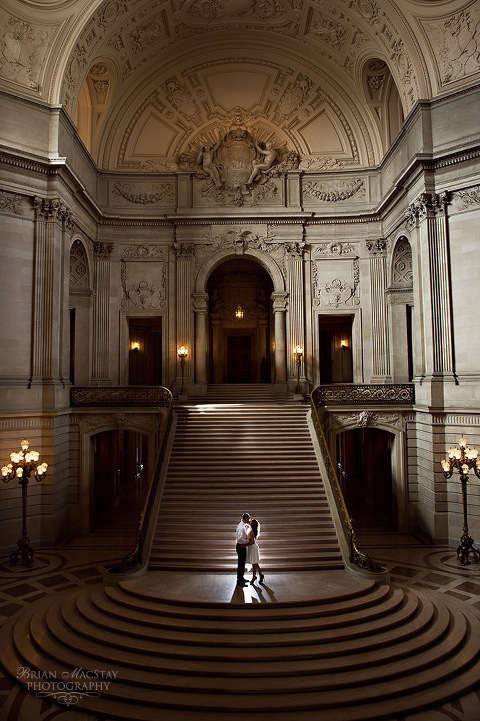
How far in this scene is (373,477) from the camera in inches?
757

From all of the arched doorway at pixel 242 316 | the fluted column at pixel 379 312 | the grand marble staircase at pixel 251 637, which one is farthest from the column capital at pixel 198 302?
the grand marble staircase at pixel 251 637

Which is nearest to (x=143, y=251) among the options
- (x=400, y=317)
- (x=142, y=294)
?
(x=142, y=294)

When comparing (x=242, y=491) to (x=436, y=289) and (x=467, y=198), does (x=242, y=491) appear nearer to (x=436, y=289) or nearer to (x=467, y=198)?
(x=436, y=289)

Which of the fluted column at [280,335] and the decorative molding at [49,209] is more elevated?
the decorative molding at [49,209]

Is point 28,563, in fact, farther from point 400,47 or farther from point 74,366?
point 400,47

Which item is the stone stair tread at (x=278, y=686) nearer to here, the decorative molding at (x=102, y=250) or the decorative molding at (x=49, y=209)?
the decorative molding at (x=49, y=209)

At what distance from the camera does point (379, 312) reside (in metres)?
19.9

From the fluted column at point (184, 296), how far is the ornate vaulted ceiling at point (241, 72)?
361 cm

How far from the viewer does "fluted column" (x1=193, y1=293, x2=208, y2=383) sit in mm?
20266

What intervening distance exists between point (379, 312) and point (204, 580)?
12.8 m

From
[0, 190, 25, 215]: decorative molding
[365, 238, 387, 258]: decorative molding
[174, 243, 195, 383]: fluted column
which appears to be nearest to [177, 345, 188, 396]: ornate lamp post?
[174, 243, 195, 383]: fluted column

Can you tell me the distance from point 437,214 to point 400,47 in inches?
219

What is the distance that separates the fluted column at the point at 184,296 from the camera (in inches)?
798

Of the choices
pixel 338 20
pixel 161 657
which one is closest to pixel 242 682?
pixel 161 657
